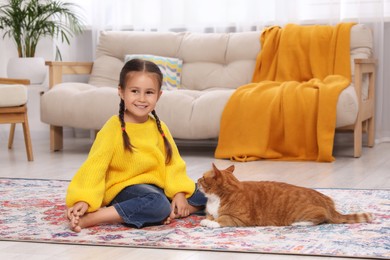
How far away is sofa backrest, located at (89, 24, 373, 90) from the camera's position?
521cm

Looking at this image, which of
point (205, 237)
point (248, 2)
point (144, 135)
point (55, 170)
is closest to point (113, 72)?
point (248, 2)

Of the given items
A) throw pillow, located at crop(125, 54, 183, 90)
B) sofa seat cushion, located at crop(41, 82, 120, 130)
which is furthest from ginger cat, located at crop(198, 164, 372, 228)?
throw pillow, located at crop(125, 54, 183, 90)

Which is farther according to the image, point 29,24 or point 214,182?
point 29,24

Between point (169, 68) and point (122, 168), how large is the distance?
2824mm

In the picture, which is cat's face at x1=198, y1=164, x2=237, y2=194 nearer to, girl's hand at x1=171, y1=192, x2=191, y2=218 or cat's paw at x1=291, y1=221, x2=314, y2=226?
girl's hand at x1=171, y1=192, x2=191, y2=218

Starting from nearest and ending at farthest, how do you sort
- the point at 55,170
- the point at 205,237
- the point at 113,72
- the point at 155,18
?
the point at 205,237 < the point at 55,170 < the point at 113,72 < the point at 155,18

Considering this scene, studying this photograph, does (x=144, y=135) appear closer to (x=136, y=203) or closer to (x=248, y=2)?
(x=136, y=203)

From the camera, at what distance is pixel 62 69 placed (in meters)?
5.19

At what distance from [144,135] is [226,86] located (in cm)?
273

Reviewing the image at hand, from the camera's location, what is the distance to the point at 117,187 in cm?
248

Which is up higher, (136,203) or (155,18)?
(155,18)

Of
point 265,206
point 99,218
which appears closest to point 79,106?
point 99,218

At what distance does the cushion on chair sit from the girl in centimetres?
182

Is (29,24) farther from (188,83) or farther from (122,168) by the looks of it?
(122,168)
